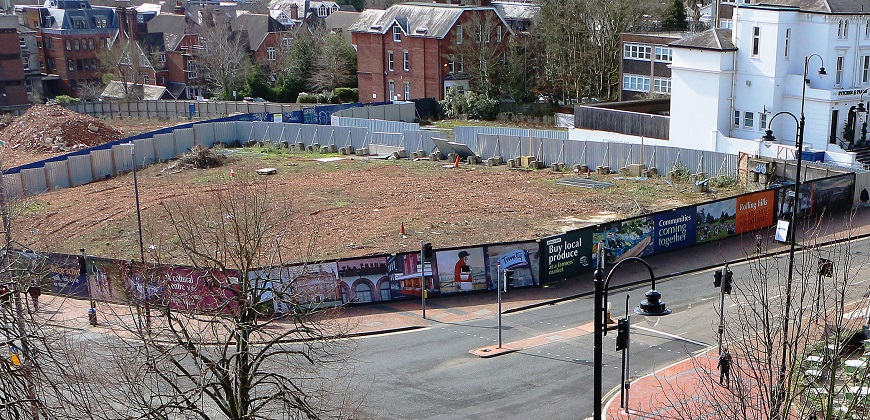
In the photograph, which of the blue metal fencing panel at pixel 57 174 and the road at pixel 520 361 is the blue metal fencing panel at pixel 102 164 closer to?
the blue metal fencing panel at pixel 57 174

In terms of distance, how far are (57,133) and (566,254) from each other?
41.1 metres

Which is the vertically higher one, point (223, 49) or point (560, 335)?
point (223, 49)

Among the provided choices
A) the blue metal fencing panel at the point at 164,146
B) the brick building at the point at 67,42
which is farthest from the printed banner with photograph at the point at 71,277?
the brick building at the point at 67,42

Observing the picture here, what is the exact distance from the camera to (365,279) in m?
32.2

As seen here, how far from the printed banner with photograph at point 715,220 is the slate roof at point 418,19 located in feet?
137

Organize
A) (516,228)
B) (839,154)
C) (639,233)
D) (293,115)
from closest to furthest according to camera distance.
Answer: (639,233) → (516,228) → (839,154) → (293,115)

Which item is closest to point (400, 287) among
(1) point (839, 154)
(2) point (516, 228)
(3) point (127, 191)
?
(2) point (516, 228)

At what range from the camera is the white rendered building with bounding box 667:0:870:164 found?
166 feet

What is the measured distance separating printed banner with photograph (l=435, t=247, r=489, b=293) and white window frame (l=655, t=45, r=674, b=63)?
3869cm

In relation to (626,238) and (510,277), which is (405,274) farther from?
(626,238)

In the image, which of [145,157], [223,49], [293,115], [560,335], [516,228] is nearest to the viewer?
[560,335]

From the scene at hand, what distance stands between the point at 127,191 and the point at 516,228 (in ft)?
69.7

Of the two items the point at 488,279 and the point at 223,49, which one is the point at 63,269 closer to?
the point at 488,279

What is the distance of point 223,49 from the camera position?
90.2m
